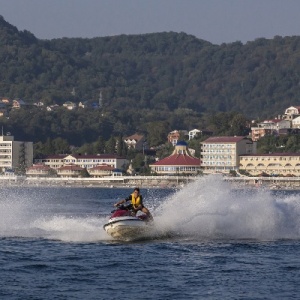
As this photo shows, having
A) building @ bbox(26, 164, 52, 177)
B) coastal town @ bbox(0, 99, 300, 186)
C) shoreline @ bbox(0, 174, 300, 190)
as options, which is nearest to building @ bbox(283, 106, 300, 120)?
coastal town @ bbox(0, 99, 300, 186)

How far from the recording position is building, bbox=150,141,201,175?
465 feet

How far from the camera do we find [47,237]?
36.2 meters

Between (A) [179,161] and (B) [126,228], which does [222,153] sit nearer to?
(A) [179,161]

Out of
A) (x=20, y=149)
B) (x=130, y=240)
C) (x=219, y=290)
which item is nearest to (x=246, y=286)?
(x=219, y=290)

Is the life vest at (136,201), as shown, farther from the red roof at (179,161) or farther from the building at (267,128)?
the building at (267,128)

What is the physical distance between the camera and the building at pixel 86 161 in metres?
153

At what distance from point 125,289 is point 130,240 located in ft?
23.7

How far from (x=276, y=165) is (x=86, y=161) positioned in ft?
84.6

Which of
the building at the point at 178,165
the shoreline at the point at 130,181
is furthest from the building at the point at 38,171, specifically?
the building at the point at 178,165

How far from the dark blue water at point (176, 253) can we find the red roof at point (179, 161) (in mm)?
100962

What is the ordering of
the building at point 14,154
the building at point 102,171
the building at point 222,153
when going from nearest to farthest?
the building at point 222,153 → the building at point 102,171 → the building at point 14,154

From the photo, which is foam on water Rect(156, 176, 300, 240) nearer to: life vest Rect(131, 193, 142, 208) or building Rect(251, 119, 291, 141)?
life vest Rect(131, 193, 142, 208)

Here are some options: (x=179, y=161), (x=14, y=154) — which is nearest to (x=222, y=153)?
(x=179, y=161)

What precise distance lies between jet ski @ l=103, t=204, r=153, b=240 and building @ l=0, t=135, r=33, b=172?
126935 mm
